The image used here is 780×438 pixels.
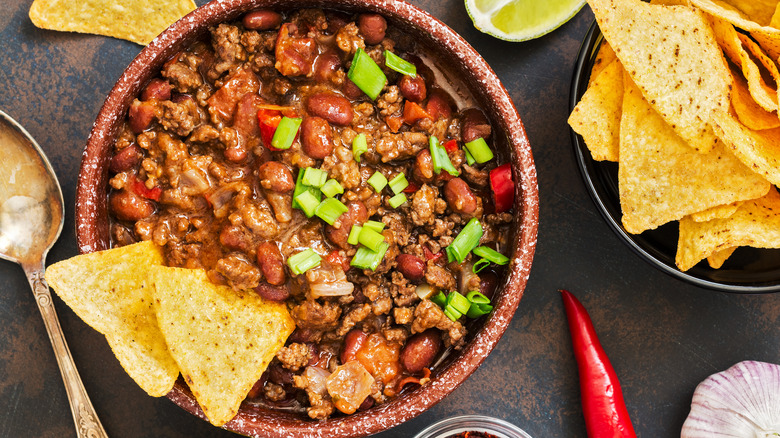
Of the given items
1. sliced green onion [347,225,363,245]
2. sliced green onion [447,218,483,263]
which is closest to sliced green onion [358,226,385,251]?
sliced green onion [347,225,363,245]

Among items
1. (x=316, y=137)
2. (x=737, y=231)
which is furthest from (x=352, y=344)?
(x=737, y=231)

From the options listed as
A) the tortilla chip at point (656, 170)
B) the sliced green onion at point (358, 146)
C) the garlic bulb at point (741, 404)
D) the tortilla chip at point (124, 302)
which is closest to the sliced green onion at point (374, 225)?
the sliced green onion at point (358, 146)

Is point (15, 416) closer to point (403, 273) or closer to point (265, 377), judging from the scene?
point (265, 377)

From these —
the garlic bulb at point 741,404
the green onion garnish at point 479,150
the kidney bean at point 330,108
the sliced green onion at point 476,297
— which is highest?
the kidney bean at point 330,108

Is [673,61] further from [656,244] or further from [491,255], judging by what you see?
[491,255]

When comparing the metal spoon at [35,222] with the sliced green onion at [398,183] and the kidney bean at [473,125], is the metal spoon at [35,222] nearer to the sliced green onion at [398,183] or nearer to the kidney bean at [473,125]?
the sliced green onion at [398,183]

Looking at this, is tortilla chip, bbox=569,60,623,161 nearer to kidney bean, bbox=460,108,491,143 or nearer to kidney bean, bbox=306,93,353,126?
kidney bean, bbox=460,108,491,143
